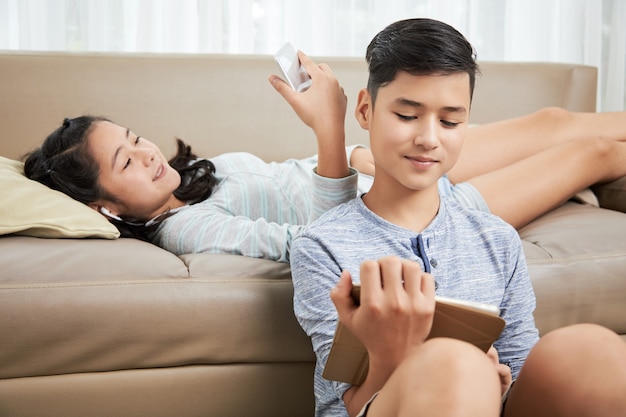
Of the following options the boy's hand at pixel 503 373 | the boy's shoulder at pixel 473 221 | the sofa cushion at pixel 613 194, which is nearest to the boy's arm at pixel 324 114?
the boy's shoulder at pixel 473 221

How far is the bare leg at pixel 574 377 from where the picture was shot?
98 centimetres

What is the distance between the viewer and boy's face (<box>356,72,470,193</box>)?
3.95ft

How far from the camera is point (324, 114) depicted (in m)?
1.45

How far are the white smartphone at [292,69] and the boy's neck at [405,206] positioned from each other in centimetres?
28

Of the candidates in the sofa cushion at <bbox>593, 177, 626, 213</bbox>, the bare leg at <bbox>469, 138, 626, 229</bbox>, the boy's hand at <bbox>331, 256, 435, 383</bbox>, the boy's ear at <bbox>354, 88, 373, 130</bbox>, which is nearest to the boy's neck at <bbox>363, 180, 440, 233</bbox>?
the boy's ear at <bbox>354, 88, 373, 130</bbox>

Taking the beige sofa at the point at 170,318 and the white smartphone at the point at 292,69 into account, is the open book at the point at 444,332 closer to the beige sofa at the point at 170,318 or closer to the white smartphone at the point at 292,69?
the beige sofa at the point at 170,318

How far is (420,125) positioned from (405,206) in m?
0.15

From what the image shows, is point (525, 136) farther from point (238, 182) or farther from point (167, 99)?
point (167, 99)

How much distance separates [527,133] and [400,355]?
4.23ft

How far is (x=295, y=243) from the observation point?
4.19ft

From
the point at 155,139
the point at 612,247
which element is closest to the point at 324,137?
the point at 612,247

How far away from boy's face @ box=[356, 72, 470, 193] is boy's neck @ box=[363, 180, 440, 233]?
41 millimetres

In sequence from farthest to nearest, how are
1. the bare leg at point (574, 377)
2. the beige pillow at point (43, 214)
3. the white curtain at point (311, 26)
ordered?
the white curtain at point (311, 26), the beige pillow at point (43, 214), the bare leg at point (574, 377)

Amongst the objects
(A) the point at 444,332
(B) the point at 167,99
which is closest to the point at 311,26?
(B) the point at 167,99
